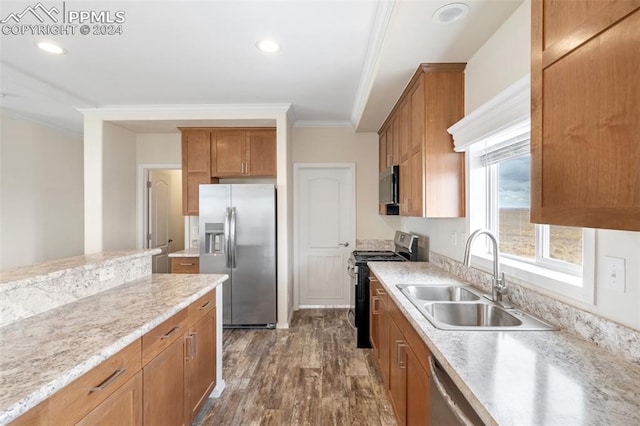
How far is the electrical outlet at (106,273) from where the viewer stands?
1817 mm

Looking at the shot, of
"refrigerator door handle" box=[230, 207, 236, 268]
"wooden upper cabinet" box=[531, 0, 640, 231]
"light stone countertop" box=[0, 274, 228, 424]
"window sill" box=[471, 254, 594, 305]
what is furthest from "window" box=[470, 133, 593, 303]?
"refrigerator door handle" box=[230, 207, 236, 268]

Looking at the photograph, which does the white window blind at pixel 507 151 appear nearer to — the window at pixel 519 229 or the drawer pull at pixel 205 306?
the window at pixel 519 229

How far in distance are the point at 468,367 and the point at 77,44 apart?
317 cm

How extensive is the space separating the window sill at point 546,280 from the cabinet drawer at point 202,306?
6.09 feet

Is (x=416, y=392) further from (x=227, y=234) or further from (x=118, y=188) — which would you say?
(x=118, y=188)

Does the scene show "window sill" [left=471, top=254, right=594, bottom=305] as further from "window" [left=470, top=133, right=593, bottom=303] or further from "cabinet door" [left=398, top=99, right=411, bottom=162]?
"cabinet door" [left=398, top=99, right=411, bottom=162]

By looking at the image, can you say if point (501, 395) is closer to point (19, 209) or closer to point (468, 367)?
point (468, 367)

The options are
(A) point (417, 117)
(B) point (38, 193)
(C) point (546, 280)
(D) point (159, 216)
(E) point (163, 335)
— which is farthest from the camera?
(D) point (159, 216)

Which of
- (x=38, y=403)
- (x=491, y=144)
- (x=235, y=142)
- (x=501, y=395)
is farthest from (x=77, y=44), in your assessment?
(x=501, y=395)

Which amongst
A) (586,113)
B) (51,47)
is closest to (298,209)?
(51,47)

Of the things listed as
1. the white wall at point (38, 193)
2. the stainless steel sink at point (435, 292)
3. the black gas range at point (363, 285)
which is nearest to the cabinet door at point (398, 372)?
the stainless steel sink at point (435, 292)

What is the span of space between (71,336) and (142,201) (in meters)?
3.47

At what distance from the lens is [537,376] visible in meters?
0.89

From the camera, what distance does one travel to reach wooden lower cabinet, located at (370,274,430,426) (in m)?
1.29
